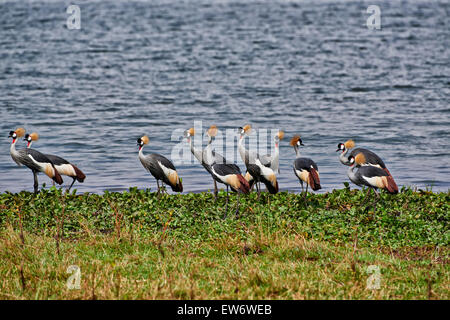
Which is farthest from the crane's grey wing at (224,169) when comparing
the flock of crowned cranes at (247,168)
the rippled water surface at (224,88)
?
the rippled water surface at (224,88)

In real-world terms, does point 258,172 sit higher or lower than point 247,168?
lower

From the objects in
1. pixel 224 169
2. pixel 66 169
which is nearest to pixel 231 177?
pixel 224 169

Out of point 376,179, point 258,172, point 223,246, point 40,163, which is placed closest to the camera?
point 223,246

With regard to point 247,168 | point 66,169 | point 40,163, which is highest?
point 40,163

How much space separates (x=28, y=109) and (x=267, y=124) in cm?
883

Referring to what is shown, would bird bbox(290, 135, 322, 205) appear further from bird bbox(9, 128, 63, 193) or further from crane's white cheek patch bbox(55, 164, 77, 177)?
bird bbox(9, 128, 63, 193)

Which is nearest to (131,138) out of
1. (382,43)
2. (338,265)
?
(338,265)

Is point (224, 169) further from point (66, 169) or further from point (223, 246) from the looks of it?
point (66, 169)

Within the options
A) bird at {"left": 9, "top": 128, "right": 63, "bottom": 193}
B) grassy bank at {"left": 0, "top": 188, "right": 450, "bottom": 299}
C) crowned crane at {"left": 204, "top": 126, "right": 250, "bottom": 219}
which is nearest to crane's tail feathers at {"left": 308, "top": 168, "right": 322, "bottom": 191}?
grassy bank at {"left": 0, "top": 188, "right": 450, "bottom": 299}

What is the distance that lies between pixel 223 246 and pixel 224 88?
1962 centimetres

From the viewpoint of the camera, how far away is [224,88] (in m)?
29.2

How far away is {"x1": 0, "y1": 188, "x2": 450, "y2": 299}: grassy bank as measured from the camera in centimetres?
811

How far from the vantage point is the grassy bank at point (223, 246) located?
26.6 ft
